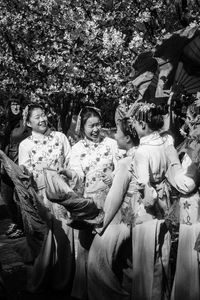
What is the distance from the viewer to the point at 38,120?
274 inches

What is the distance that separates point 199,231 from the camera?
479 cm


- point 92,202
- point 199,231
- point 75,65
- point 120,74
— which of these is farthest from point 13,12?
point 199,231

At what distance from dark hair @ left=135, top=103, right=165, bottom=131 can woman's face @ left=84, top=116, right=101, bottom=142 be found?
1.09m

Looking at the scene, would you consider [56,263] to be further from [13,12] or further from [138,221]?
[13,12]

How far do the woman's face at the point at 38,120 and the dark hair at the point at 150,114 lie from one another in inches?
76.6

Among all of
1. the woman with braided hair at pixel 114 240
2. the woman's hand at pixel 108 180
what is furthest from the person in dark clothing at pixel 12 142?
the woman with braided hair at pixel 114 240

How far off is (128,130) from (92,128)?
777mm

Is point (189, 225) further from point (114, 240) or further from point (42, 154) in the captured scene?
point (42, 154)

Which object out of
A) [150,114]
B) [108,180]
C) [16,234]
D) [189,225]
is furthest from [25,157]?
[189,225]

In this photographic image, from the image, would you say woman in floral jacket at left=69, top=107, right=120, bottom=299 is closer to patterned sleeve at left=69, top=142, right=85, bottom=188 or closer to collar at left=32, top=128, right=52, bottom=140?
patterned sleeve at left=69, top=142, right=85, bottom=188

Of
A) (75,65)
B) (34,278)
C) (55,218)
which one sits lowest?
(34,278)

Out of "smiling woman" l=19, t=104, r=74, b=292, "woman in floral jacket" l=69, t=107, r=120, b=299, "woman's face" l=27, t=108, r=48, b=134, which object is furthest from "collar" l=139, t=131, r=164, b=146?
"woman's face" l=27, t=108, r=48, b=134

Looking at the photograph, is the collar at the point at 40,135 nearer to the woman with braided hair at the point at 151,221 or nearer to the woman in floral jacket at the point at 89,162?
the woman in floral jacket at the point at 89,162

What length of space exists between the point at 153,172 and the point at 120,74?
6394mm
